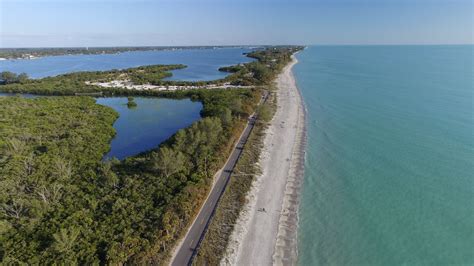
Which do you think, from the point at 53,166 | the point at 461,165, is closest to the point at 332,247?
the point at 461,165

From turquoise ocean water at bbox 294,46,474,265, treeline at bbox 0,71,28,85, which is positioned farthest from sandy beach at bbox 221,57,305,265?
treeline at bbox 0,71,28,85

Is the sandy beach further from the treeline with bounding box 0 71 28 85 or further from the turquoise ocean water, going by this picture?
the treeline with bounding box 0 71 28 85

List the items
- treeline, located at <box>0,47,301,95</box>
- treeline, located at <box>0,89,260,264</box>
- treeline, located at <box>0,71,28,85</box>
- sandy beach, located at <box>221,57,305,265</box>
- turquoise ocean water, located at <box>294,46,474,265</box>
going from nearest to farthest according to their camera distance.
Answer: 1. treeline, located at <box>0,89,260,264</box>
2. sandy beach, located at <box>221,57,305,265</box>
3. turquoise ocean water, located at <box>294,46,474,265</box>
4. treeline, located at <box>0,47,301,95</box>
5. treeline, located at <box>0,71,28,85</box>

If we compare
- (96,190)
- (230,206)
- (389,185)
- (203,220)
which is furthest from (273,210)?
(96,190)

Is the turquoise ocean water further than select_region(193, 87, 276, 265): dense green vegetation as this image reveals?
Yes

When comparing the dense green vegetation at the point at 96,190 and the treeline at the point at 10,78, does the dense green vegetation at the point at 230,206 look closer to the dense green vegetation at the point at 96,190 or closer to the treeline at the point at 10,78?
the dense green vegetation at the point at 96,190
